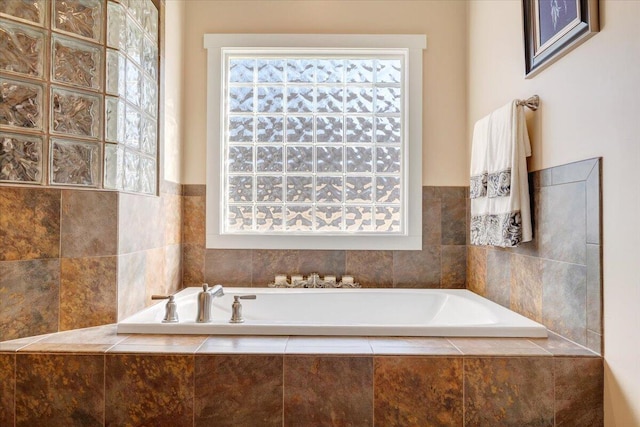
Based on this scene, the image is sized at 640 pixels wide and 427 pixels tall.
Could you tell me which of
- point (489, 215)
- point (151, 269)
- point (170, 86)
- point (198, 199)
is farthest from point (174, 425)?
point (170, 86)

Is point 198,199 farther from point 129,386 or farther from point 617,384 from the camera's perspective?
point 617,384

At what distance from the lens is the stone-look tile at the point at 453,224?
257cm

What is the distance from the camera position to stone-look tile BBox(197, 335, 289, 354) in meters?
1.40

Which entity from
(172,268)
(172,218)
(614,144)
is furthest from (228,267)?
(614,144)

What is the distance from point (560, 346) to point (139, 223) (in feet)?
6.38

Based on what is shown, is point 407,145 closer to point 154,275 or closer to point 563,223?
point 563,223

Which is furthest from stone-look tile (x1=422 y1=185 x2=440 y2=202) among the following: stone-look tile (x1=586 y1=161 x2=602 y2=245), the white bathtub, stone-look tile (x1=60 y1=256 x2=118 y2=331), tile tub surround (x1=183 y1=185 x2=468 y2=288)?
stone-look tile (x1=60 y1=256 x2=118 y2=331)

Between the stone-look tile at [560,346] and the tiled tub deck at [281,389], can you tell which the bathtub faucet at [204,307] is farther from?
the stone-look tile at [560,346]

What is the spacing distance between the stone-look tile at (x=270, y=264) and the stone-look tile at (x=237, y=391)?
1.17 m

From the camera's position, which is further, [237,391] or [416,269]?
[416,269]

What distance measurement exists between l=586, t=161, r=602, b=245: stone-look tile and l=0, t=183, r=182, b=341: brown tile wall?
76.4 inches

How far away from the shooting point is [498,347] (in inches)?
57.5

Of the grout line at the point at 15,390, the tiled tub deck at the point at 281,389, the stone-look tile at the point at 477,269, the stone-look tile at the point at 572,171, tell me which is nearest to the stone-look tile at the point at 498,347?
the tiled tub deck at the point at 281,389

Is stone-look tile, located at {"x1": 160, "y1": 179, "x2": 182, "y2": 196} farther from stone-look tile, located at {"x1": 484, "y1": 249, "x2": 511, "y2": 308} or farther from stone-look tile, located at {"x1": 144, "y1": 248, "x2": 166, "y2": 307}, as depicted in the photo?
stone-look tile, located at {"x1": 484, "y1": 249, "x2": 511, "y2": 308}
